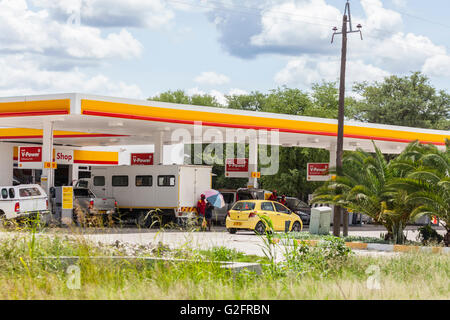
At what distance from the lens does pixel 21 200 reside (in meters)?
26.2

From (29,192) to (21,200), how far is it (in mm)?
525

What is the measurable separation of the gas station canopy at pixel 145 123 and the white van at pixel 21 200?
2.92m

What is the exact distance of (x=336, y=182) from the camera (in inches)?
899

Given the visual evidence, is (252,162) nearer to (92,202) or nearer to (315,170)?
(315,170)

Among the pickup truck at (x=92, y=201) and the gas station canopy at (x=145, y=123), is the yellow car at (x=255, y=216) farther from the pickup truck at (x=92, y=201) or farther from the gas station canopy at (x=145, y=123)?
the pickup truck at (x=92, y=201)

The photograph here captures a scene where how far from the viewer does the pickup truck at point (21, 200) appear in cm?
2605

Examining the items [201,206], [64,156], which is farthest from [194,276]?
[64,156]

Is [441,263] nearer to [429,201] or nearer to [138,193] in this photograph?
[429,201]

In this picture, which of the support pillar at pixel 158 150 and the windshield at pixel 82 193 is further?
the support pillar at pixel 158 150

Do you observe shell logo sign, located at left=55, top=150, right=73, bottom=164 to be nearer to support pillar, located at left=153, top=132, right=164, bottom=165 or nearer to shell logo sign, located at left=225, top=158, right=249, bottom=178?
support pillar, located at left=153, top=132, right=164, bottom=165

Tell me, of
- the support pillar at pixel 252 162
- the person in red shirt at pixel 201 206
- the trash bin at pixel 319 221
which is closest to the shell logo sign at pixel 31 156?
the person in red shirt at pixel 201 206

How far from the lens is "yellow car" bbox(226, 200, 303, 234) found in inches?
1028
